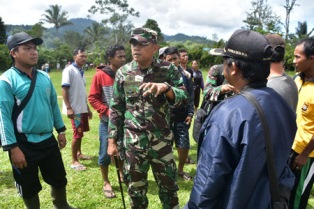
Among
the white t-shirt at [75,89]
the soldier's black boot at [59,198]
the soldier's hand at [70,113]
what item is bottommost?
the soldier's black boot at [59,198]

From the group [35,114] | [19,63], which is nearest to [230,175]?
[35,114]

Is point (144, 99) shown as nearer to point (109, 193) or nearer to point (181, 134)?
point (181, 134)

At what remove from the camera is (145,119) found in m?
2.95

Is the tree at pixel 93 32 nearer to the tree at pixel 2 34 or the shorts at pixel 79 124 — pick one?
the tree at pixel 2 34

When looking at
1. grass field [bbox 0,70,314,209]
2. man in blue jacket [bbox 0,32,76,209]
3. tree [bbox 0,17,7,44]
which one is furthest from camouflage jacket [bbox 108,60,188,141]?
tree [bbox 0,17,7,44]

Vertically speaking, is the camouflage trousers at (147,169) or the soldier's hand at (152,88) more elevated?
the soldier's hand at (152,88)

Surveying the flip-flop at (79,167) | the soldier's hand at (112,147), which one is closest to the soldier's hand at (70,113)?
the flip-flop at (79,167)

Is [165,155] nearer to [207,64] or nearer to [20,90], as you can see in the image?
[20,90]

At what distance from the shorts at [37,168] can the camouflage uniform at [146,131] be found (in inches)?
40.0

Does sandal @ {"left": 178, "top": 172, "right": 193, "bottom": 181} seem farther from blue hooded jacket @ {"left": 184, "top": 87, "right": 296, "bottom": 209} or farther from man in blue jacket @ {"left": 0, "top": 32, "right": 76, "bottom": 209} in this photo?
blue hooded jacket @ {"left": 184, "top": 87, "right": 296, "bottom": 209}

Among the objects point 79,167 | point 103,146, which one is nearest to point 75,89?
point 79,167

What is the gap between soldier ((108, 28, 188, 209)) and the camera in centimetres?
294

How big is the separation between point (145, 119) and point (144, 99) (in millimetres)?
212

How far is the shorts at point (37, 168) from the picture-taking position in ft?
10.7
